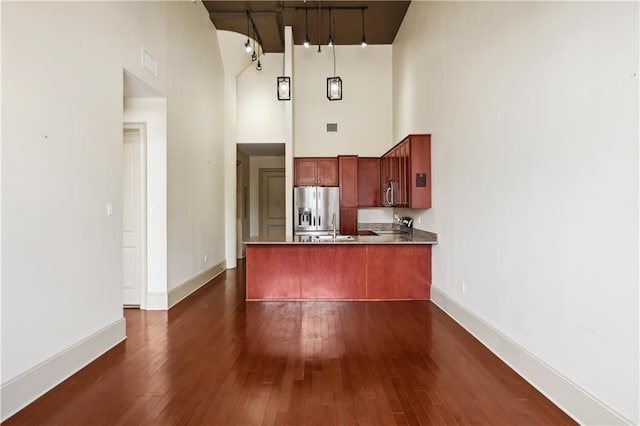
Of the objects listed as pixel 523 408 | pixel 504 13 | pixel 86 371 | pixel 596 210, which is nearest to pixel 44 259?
pixel 86 371

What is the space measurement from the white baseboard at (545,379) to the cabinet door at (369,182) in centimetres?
400

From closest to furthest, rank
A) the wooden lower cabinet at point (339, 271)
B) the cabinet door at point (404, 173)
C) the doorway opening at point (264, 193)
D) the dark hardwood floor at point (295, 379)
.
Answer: the dark hardwood floor at point (295, 379), the wooden lower cabinet at point (339, 271), the cabinet door at point (404, 173), the doorway opening at point (264, 193)

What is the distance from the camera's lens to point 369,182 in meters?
7.38

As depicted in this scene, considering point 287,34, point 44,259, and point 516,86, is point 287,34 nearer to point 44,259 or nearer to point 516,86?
point 516,86

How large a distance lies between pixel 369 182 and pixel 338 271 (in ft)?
10.2

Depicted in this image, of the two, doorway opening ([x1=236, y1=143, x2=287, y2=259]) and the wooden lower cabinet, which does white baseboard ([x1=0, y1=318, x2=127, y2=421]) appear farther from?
doorway opening ([x1=236, y1=143, x2=287, y2=259])

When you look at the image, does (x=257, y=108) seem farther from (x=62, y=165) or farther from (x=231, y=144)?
(x=62, y=165)

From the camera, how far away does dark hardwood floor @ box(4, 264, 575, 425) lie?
6.81ft

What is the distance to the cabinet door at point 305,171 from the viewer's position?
24.1ft

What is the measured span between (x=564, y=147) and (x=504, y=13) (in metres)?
1.42

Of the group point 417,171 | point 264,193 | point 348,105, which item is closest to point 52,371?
point 417,171

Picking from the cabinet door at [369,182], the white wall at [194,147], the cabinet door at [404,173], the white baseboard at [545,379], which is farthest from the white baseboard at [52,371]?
the cabinet door at [369,182]

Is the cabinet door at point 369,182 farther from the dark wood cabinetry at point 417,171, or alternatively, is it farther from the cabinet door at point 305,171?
the dark wood cabinetry at point 417,171

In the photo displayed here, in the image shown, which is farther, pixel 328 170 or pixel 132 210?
pixel 328 170
